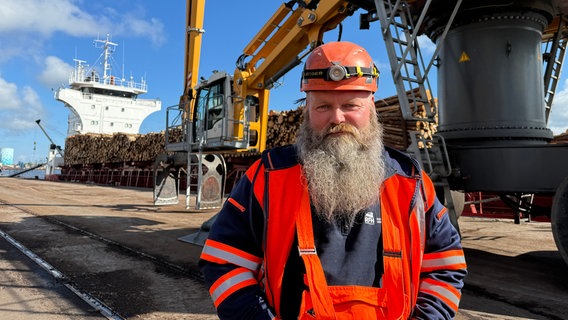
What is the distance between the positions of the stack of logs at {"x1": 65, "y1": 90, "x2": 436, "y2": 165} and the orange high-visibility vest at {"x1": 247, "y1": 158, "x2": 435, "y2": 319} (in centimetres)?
400

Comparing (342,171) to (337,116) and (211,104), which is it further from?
(211,104)

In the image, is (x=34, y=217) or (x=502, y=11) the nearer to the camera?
(x=502, y=11)

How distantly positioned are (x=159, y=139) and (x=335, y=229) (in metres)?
24.9

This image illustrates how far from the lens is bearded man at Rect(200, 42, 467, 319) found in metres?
1.48

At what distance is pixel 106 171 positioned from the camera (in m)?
31.8

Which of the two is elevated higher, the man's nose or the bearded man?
the man's nose

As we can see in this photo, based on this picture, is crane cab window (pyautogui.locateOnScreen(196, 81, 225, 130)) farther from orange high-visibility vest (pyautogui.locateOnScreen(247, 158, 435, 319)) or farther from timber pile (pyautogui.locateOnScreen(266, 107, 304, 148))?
orange high-visibility vest (pyautogui.locateOnScreen(247, 158, 435, 319))

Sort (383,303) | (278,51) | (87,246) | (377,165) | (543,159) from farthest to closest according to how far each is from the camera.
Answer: (278,51), (87,246), (543,159), (377,165), (383,303)

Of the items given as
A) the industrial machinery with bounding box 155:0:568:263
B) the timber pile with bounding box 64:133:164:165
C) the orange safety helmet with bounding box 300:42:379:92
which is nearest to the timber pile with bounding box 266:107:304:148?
the industrial machinery with bounding box 155:0:568:263

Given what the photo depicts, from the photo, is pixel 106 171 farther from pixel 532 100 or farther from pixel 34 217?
pixel 532 100

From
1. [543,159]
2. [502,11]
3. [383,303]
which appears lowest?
[383,303]

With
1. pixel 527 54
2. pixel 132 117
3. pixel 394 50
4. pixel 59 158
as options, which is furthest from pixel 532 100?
pixel 59 158

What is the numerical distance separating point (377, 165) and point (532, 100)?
502cm

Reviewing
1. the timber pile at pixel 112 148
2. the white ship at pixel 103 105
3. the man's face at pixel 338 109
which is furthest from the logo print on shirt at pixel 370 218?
the white ship at pixel 103 105
